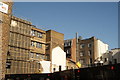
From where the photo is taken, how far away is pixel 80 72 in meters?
17.2

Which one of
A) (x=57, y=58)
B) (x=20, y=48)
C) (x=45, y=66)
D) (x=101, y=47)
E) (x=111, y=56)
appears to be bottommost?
(x=45, y=66)

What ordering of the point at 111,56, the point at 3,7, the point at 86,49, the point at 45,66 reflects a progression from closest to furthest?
the point at 3,7, the point at 45,66, the point at 111,56, the point at 86,49

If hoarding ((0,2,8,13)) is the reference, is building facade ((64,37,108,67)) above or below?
below

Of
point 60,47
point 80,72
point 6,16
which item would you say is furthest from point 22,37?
point 80,72

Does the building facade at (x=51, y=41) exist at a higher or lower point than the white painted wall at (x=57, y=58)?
higher

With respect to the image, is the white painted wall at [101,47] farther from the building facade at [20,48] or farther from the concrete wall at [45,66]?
the building facade at [20,48]

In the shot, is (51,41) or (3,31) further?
(51,41)

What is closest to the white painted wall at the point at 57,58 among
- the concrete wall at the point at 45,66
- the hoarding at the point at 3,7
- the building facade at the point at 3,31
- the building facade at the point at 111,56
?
the concrete wall at the point at 45,66

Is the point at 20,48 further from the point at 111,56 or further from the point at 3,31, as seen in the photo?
the point at 111,56

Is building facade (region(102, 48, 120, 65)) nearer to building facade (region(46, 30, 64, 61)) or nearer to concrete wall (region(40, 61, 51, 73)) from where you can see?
building facade (region(46, 30, 64, 61))

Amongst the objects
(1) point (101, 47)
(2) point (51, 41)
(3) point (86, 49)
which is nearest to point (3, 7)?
(2) point (51, 41)

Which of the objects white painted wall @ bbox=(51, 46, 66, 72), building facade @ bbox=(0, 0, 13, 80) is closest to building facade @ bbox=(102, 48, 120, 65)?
white painted wall @ bbox=(51, 46, 66, 72)

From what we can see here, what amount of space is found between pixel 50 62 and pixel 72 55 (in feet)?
45.8

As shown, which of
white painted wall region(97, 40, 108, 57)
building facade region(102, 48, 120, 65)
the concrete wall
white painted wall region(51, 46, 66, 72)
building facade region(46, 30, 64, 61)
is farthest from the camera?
white painted wall region(97, 40, 108, 57)
